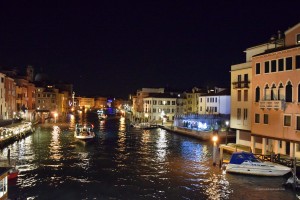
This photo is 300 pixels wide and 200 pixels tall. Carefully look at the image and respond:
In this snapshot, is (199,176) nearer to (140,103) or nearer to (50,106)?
(140,103)

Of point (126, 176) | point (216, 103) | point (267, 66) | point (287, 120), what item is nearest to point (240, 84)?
point (267, 66)

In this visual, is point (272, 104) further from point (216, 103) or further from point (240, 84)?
point (216, 103)

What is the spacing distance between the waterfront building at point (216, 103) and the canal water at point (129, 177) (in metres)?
31.6

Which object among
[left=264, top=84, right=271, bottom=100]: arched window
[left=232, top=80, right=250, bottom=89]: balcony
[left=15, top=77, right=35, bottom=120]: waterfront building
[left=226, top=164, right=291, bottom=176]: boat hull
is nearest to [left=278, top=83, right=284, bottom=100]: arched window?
[left=264, top=84, right=271, bottom=100]: arched window

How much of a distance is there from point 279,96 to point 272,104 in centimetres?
99

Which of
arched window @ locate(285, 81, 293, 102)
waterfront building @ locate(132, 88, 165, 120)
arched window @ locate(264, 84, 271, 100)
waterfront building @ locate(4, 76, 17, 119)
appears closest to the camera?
arched window @ locate(285, 81, 293, 102)

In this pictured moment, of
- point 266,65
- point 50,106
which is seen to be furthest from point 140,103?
point 266,65

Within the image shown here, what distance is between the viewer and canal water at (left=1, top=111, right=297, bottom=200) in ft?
89.6

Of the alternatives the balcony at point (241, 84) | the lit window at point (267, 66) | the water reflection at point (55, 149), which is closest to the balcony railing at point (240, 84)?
the balcony at point (241, 84)

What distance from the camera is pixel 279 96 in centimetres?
3431

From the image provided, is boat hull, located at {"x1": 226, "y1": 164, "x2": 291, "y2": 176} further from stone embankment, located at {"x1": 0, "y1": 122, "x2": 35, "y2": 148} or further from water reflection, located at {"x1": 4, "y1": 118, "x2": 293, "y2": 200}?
stone embankment, located at {"x1": 0, "y1": 122, "x2": 35, "y2": 148}

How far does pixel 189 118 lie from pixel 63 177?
1992 inches

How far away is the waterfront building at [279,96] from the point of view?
3234 cm

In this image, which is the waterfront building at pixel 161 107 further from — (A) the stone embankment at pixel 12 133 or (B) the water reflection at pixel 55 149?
(B) the water reflection at pixel 55 149
